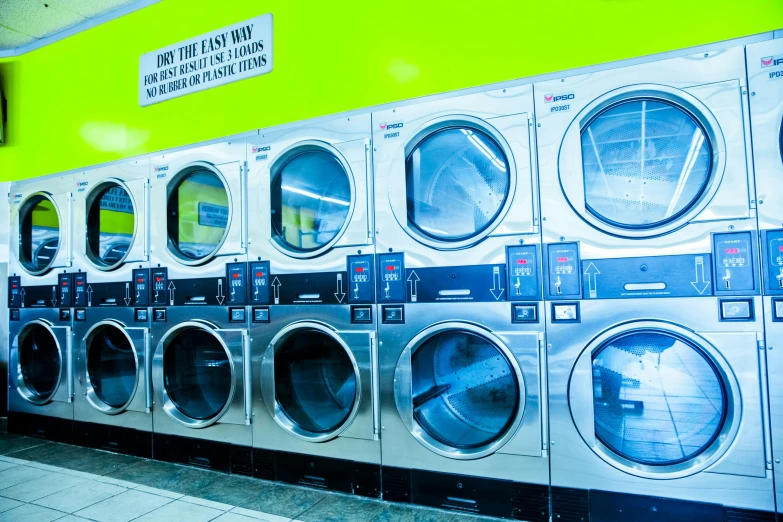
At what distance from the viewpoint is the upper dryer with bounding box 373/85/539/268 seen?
7.66 feet

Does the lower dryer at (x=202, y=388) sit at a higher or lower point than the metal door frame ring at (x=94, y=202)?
lower

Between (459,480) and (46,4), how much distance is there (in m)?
4.22

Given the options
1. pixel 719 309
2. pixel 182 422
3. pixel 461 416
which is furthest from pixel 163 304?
pixel 719 309

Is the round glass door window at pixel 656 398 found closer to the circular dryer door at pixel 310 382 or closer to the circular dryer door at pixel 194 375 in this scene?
the circular dryer door at pixel 310 382

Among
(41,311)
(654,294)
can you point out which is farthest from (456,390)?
(41,311)

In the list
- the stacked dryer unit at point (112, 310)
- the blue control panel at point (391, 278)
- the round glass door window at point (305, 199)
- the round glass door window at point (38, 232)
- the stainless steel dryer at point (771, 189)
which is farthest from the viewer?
the round glass door window at point (38, 232)

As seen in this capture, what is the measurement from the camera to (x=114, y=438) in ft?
11.5

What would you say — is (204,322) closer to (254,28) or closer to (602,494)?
(254,28)

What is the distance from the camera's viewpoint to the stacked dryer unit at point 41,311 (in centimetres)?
378

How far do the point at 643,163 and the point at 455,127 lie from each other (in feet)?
2.95

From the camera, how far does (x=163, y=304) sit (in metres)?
3.32

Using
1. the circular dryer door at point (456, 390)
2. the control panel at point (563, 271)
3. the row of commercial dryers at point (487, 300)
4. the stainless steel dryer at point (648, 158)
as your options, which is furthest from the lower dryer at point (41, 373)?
the stainless steel dryer at point (648, 158)

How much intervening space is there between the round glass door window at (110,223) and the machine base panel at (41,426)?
4.25 ft

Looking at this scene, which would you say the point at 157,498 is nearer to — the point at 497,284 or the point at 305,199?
the point at 305,199
